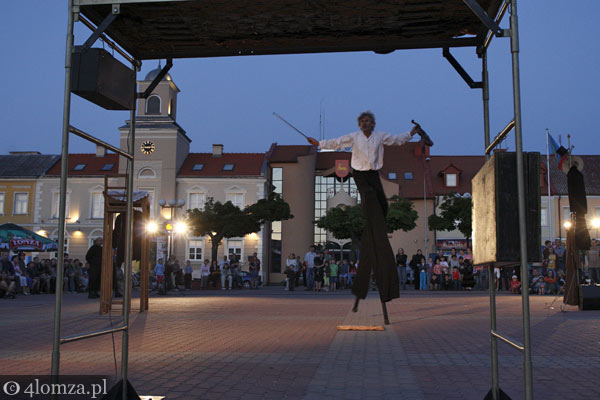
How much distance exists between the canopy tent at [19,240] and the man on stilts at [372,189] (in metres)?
19.3

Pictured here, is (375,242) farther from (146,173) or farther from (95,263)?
(146,173)

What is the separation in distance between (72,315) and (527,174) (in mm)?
11025

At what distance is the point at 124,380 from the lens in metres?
4.13

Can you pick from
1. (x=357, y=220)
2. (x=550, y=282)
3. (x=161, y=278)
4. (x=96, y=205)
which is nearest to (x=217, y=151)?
(x=96, y=205)

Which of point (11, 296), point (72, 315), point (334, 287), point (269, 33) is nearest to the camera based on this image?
point (269, 33)

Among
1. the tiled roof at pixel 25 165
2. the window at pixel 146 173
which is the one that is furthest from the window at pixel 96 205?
the tiled roof at pixel 25 165

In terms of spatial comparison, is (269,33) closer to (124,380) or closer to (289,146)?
(124,380)

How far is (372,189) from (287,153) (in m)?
51.0

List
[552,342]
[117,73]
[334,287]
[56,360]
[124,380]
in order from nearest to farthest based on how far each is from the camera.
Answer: [56,360] → [124,380] → [117,73] → [552,342] → [334,287]

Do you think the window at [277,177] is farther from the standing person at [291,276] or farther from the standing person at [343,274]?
the standing person at [291,276]

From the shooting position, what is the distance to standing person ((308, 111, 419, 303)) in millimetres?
7410

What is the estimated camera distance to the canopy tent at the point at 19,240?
2278 centimetres

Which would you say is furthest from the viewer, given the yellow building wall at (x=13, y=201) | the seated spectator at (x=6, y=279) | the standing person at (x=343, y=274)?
the yellow building wall at (x=13, y=201)

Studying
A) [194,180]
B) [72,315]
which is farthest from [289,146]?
[72,315]
